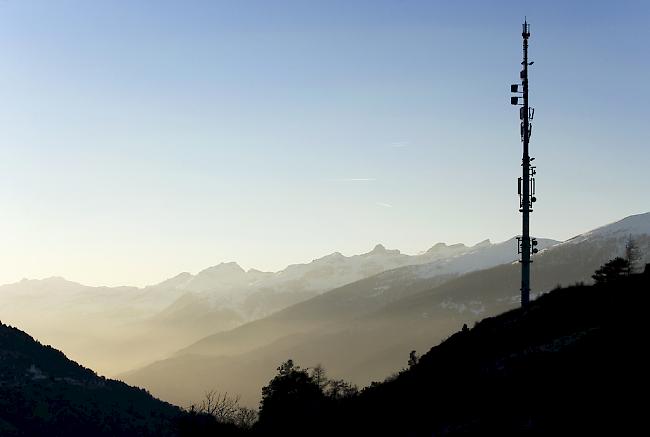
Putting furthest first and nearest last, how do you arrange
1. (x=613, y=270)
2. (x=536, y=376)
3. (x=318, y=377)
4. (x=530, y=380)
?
(x=318, y=377) → (x=613, y=270) → (x=536, y=376) → (x=530, y=380)

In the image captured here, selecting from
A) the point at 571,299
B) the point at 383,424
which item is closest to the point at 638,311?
the point at 571,299

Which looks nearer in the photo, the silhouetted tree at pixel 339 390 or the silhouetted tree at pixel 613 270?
the silhouetted tree at pixel 613 270

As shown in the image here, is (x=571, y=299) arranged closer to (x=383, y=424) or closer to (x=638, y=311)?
(x=638, y=311)

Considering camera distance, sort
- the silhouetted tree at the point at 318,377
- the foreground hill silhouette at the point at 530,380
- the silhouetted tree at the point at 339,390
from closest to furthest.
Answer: the foreground hill silhouette at the point at 530,380, the silhouetted tree at the point at 339,390, the silhouetted tree at the point at 318,377

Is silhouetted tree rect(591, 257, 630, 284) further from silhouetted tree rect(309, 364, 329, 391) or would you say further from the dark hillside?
silhouetted tree rect(309, 364, 329, 391)

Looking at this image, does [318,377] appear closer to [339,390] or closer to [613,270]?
[339,390]

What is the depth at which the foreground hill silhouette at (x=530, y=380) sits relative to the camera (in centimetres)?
2164

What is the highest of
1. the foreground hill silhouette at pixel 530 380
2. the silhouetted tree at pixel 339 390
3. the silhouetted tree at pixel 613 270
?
the silhouetted tree at pixel 613 270

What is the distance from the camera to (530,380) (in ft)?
82.3

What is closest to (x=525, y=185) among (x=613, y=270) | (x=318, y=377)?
(x=613, y=270)

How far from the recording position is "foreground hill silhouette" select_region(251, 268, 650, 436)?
21.6 m

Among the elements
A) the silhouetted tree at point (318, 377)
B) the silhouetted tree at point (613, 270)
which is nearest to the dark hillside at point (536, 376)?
the silhouetted tree at point (613, 270)

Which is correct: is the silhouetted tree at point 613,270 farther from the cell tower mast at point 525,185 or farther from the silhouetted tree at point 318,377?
the silhouetted tree at point 318,377

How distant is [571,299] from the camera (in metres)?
35.2
